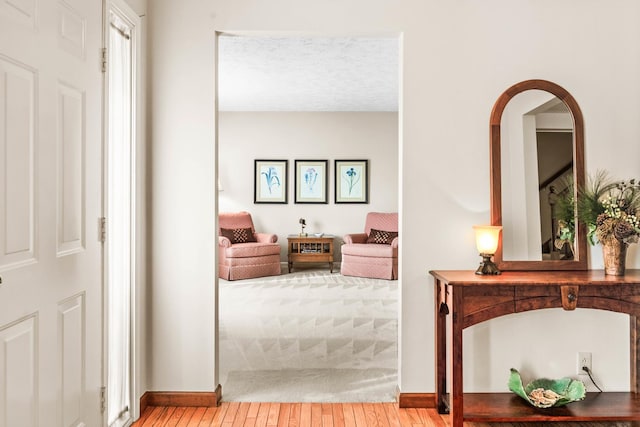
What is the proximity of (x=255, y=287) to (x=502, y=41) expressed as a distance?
4.86 metres

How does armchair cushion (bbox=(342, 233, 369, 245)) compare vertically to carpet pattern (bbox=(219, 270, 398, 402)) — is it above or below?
above

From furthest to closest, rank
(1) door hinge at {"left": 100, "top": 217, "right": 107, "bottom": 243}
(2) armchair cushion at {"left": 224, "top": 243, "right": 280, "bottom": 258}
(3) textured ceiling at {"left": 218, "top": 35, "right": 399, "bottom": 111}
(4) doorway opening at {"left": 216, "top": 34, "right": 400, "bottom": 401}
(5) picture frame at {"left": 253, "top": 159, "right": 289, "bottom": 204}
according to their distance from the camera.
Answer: (5) picture frame at {"left": 253, "top": 159, "right": 289, "bottom": 204} < (2) armchair cushion at {"left": 224, "top": 243, "right": 280, "bottom": 258} < (3) textured ceiling at {"left": 218, "top": 35, "right": 399, "bottom": 111} < (4) doorway opening at {"left": 216, "top": 34, "right": 400, "bottom": 401} < (1) door hinge at {"left": 100, "top": 217, "right": 107, "bottom": 243}

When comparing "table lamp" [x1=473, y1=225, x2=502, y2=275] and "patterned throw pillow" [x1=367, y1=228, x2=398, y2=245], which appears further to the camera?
"patterned throw pillow" [x1=367, y1=228, x2=398, y2=245]

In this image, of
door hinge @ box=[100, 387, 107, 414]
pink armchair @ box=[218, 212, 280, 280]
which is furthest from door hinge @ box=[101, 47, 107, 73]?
pink armchair @ box=[218, 212, 280, 280]

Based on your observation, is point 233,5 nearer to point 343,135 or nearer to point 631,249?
point 631,249

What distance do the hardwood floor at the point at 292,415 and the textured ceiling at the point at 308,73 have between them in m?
2.62

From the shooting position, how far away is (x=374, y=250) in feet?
24.5

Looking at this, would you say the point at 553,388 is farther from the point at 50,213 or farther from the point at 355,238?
the point at 355,238

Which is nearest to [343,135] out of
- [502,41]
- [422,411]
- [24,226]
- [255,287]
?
[255,287]

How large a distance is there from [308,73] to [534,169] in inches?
150

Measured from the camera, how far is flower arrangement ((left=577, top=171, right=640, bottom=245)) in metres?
2.56

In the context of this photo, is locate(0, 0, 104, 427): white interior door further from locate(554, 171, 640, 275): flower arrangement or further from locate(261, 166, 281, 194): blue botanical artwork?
locate(261, 166, 281, 194): blue botanical artwork

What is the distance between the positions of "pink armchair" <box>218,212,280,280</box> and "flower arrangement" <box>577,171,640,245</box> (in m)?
5.37

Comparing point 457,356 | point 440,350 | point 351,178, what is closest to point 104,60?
point 457,356
